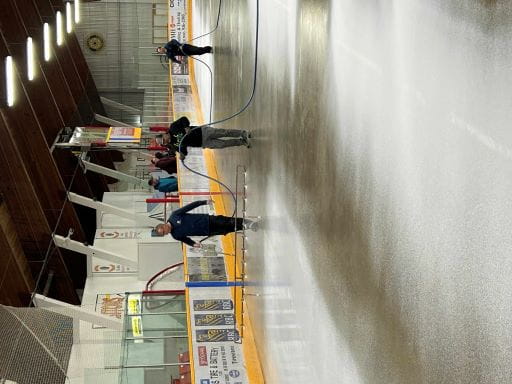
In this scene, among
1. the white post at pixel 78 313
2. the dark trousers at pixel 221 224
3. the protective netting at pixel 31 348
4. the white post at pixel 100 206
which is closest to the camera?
the protective netting at pixel 31 348

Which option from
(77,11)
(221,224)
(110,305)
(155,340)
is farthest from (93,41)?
(155,340)

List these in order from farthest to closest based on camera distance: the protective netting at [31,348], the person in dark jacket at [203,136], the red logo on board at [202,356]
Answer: the protective netting at [31,348] < the person in dark jacket at [203,136] < the red logo on board at [202,356]

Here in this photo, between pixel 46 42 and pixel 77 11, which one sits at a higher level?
pixel 77 11

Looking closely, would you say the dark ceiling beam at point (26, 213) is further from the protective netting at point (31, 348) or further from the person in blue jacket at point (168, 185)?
the protective netting at point (31, 348)

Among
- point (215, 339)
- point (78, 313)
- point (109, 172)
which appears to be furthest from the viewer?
point (109, 172)

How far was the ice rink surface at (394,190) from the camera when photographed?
1.78m

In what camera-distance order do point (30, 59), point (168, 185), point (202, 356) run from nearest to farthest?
point (202, 356)
point (168, 185)
point (30, 59)

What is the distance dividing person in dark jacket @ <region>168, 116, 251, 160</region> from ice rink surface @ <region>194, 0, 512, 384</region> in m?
2.09

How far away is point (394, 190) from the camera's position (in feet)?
8.11

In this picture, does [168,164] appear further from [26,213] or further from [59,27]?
[59,27]

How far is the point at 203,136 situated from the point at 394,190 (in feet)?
18.4

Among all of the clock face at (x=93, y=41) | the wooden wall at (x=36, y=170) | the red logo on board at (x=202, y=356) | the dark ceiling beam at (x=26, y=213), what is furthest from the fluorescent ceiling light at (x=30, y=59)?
the red logo on board at (x=202, y=356)

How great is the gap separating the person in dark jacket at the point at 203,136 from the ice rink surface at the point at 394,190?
209 centimetres

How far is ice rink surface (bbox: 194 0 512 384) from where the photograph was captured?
1.78 m
